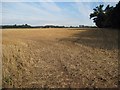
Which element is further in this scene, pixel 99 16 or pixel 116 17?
pixel 99 16

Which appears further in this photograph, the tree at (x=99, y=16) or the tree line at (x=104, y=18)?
the tree at (x=99, y=16)

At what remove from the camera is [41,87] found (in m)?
7.71

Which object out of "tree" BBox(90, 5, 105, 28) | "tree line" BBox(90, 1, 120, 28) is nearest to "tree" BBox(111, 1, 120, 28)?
"tree line" BBox(90, 1, 120, 28)

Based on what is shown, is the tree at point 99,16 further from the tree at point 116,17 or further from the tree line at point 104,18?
the tree at point 116,17

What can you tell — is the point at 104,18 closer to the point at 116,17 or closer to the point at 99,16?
the point at 99,16

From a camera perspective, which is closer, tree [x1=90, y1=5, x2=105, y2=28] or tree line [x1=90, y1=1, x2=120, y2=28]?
tree line [x1=90, y1=1, x2=120, y2=28]

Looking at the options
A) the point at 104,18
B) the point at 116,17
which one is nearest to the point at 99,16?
the point at 104,18

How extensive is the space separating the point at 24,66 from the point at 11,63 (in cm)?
63

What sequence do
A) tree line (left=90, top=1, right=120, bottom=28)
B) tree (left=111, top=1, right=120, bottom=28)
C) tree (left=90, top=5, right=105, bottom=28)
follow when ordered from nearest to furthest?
tree (left=111, top=1, right=120, bottom=28) → tree line (left=90, top=1, right=120, bottom=28) → tree (left=90, top=5, right=105, bottom=28)

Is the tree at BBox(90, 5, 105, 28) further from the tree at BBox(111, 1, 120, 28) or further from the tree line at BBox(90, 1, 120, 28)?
the tree at BBox(111, 1, 120, 28)

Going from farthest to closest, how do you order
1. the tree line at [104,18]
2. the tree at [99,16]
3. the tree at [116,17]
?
the tree at [99,16] → the tree line at [104,18] → the tree at [116,17]

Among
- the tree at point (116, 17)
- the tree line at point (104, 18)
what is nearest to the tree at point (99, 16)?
the tree line at point (104, 18)

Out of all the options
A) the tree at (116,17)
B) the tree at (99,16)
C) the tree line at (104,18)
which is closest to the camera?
the tree at (116,17)

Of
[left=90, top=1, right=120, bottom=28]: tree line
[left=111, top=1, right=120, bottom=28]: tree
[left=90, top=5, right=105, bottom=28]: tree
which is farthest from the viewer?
[left=90, top=5, right=105, bottom=28]: tree
